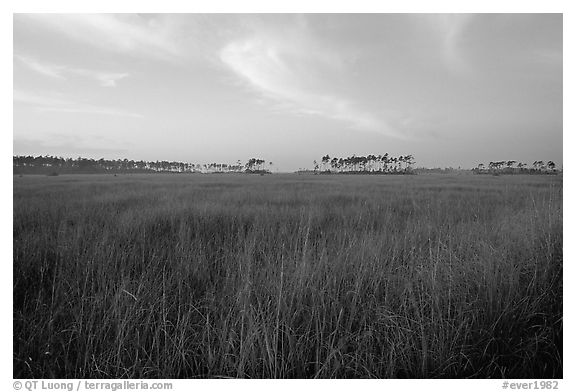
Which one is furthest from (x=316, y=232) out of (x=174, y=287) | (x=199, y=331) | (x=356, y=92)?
(x=199, y=331)

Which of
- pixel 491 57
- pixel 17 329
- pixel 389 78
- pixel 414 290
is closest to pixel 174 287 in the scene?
Answer: pixel 17 329

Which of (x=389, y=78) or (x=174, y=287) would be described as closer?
(x=174, y=287)

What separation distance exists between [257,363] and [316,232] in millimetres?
2950

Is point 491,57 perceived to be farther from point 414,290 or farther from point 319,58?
point 414,290

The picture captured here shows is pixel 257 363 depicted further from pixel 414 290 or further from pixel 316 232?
pixel 316 232

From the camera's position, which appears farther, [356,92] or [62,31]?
[356,92]

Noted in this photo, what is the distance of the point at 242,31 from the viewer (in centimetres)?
304

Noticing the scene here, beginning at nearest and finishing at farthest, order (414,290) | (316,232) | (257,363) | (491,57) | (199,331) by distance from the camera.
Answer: (257,363), (199,331), (414,290), (491,57), (316,232)

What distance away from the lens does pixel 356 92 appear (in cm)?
368
